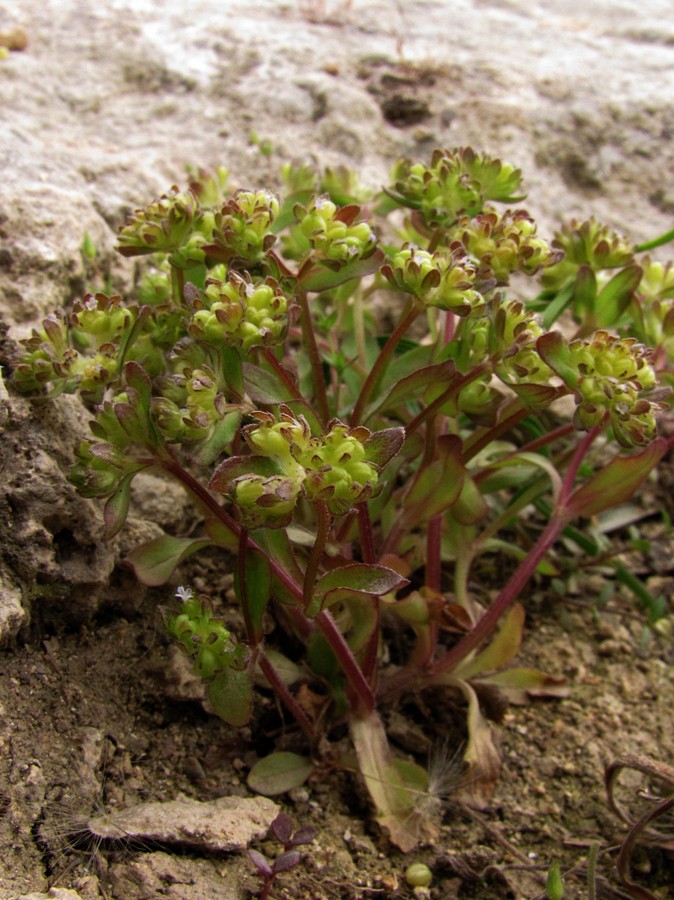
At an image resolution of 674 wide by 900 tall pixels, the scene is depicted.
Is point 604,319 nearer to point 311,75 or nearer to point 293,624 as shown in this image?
point 293,624

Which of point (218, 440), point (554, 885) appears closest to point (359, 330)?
point (218, 440)

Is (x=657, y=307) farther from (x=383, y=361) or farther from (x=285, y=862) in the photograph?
(x=285, y=862)

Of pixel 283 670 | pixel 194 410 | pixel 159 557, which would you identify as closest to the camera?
pixel 194 410

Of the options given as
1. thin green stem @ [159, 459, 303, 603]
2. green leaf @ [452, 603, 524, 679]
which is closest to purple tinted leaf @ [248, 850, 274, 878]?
thin green stem @ [159, 459, 303, 603]

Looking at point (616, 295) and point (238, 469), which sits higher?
point (616, 295)

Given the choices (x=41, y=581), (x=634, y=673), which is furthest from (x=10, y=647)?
(x=634, y=673)

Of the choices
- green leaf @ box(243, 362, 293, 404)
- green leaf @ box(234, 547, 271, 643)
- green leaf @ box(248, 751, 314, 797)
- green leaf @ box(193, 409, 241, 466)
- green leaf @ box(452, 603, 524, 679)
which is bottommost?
green leaf @ box(248, 751, 314, 797)

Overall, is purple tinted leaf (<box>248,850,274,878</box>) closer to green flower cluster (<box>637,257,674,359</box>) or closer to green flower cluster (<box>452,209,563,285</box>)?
green flower cluster (<box>452,209,563,285</box>)
